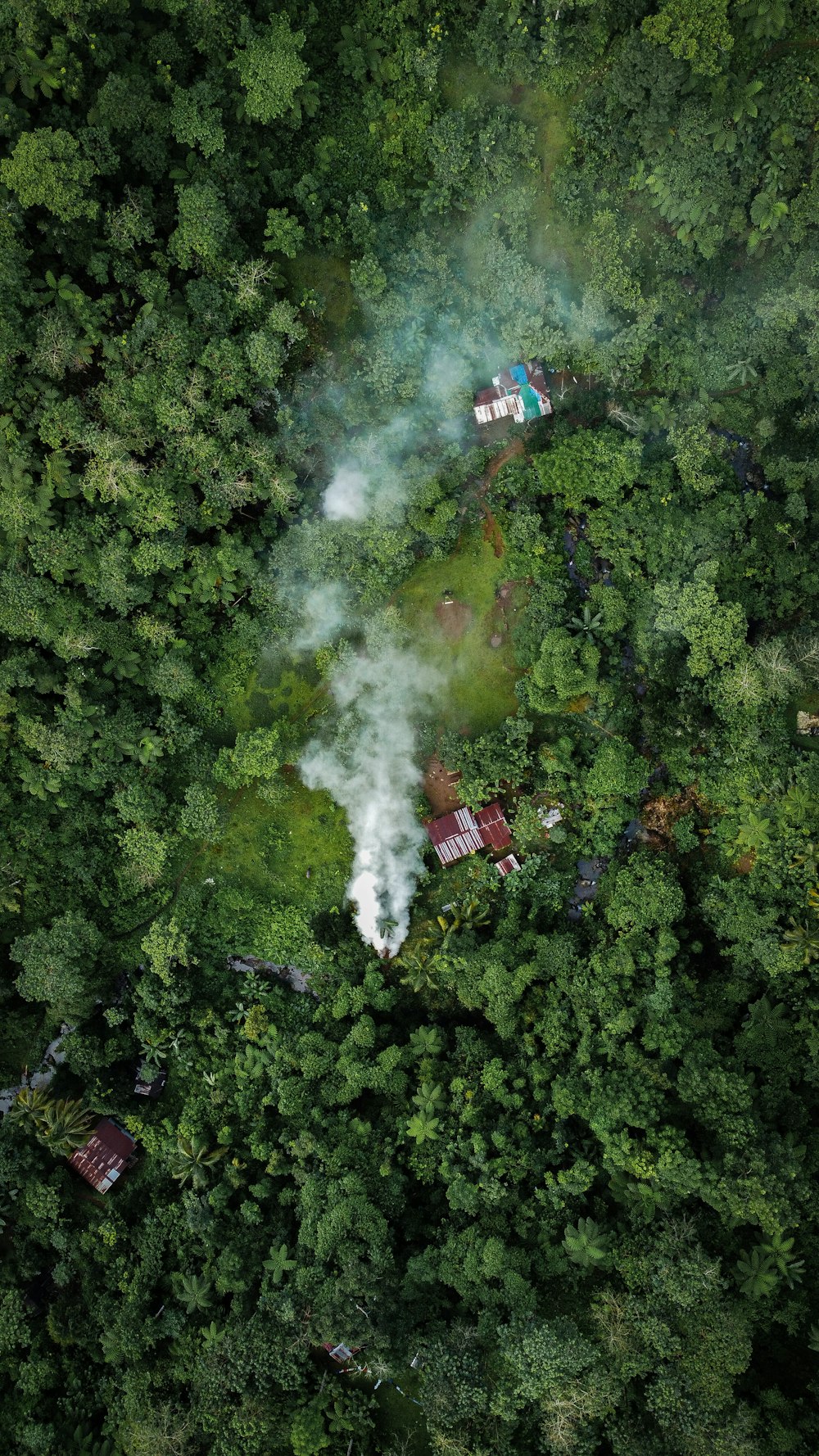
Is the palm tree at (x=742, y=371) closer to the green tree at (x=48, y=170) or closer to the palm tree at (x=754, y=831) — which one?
the palm tree at (x=754, y=831)

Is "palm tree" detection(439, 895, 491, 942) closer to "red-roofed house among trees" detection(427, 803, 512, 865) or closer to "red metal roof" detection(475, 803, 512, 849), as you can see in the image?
"red-roofed house among trees" detection(427, 803, 512, 865)

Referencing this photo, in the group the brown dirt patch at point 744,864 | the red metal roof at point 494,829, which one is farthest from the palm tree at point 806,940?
the red metal roof at point 494,829

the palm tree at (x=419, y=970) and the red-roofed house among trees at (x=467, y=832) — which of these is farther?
the red-roofed house among trees at (x=467, y=832)

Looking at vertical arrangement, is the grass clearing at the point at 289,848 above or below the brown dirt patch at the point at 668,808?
above

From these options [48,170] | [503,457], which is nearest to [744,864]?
[503,457]

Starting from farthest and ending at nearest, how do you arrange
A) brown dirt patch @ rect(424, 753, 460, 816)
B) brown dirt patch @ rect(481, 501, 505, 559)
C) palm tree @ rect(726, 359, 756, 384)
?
brown dirt patch @ rect(424, 753, 460, 816) → brown dirt patch @ rect(481, 501, 505, 559) → palm tree @ rect(726, 359, 756, 384)

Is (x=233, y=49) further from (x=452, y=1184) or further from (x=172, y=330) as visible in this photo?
(x=452, y=1184)

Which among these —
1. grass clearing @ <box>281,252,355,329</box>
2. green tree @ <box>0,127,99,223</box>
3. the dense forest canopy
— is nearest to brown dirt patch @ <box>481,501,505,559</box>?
the dense forest canopy
